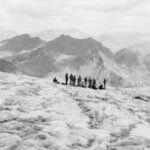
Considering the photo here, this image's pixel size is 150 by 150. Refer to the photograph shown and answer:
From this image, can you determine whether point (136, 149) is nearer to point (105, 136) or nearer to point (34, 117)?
point (105, 136)

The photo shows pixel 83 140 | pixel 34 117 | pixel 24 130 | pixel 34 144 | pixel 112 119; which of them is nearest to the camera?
pixel 34 144

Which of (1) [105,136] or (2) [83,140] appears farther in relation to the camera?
(1) [105,136]

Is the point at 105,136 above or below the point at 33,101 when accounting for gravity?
below

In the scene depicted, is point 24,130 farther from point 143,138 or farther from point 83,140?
point 143,138

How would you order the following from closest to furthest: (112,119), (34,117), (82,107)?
(34,117) < (112,119) < (82,107)

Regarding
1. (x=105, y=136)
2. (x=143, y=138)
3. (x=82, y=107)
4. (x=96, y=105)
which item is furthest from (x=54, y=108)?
(x=143, y=138)

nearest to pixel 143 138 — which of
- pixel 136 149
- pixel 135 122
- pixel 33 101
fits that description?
pixel 136 149
